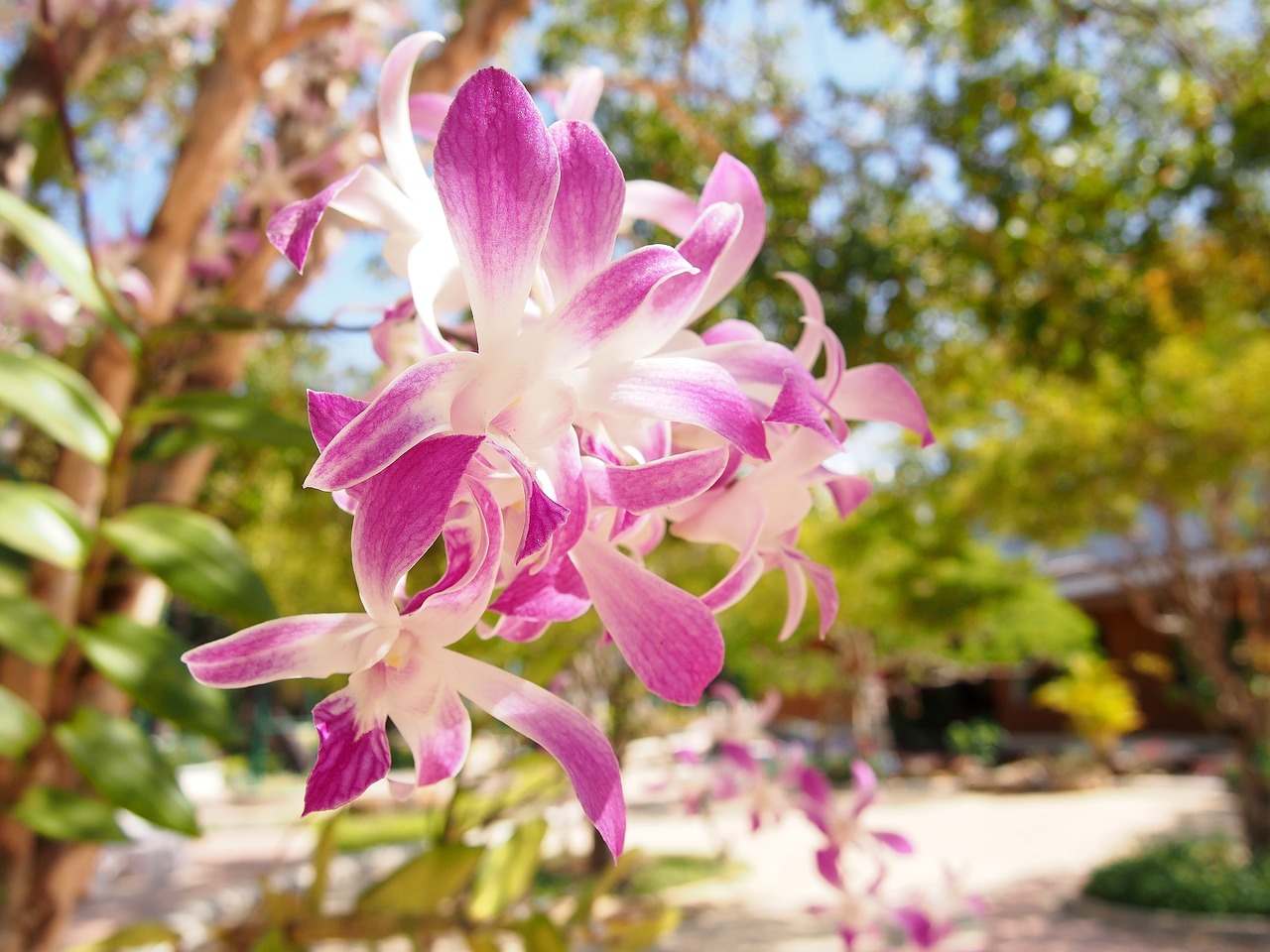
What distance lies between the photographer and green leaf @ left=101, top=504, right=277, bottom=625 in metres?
0.64

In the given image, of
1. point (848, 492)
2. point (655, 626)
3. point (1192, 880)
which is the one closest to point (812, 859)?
point (1192, 880)

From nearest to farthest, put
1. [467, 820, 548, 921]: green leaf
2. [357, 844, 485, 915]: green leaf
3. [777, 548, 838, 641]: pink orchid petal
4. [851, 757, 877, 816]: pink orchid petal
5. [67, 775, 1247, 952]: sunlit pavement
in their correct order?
[777, 548, 838, 641]: pink orchid petal < [357, 844, 485, 915]: green leaf < [467, 820, 548, 921]: green leaf < [851, 757, 877, 816]: pink orchid petal < [67, 775, 1247, 952]: sunlit pavement

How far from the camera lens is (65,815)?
0.65 meters

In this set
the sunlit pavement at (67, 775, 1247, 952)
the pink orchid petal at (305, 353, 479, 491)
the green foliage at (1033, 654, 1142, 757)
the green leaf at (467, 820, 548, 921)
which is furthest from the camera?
the green foliage at (1033, 654, 1142, 757)

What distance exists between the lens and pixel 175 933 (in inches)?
33.4

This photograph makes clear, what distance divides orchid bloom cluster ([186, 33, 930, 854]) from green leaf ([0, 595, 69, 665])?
47cm

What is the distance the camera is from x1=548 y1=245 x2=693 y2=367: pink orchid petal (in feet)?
0.85

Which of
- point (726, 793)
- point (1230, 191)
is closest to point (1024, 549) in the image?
point (1230, 191)

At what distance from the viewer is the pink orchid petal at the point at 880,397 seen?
33 cm

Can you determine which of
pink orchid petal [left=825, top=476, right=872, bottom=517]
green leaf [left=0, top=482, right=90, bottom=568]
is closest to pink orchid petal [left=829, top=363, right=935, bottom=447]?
pink orchid petal [left=825, top=476, right=872, bottom=517]

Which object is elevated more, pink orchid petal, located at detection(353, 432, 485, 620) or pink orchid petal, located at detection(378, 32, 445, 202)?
pink orchid petal, located at detection(378, 32, 445, 202)

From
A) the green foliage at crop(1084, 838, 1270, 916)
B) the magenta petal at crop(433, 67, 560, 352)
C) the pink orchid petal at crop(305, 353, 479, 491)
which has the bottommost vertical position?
the green foliage at crop(1084, 838, 1270, 916)

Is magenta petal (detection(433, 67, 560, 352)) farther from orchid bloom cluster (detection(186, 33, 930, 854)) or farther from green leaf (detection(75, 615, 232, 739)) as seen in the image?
green leaf (detection(75, 615, 232, 739))

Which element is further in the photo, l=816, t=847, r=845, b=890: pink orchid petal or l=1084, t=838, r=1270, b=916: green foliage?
l=1084, t=838, r=1270, b=916: green foliage
